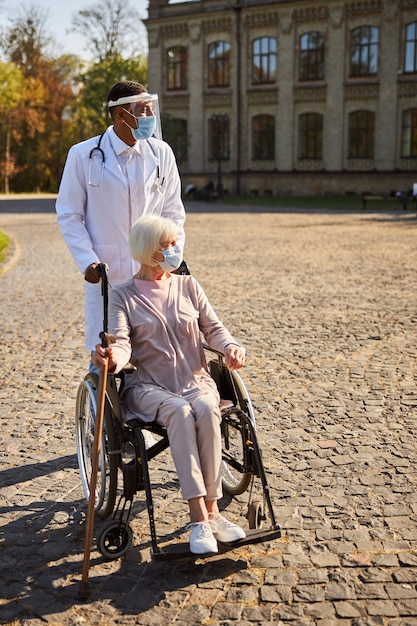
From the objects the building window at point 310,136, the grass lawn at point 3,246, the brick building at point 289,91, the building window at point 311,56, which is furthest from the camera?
the building window at point 310,136

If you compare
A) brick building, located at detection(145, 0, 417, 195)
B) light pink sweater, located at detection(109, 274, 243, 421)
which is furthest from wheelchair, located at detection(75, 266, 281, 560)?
brick building, located at detection(145, 0, 417, 195)

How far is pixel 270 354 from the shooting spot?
785cm

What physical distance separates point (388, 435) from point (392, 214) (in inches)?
1012

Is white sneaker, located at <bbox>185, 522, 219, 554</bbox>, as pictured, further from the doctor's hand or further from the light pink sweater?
the doctor's hand

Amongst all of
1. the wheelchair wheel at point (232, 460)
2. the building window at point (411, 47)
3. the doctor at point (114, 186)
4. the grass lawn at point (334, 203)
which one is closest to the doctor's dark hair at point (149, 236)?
the doctor at point (114, 186)

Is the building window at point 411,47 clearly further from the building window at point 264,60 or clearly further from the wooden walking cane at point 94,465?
the wooden walking cane at point 94,465

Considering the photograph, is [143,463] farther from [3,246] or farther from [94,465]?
[3,246]

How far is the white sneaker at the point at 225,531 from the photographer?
3.54 m

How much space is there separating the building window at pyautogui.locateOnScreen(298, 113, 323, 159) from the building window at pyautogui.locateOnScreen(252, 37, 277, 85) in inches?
123

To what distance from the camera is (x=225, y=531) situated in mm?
3557

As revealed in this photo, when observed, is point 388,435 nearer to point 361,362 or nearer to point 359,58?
point 361,362

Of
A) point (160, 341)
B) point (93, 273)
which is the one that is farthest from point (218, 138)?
point (160, 341)

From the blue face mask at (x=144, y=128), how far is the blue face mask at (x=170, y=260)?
2.40 ft

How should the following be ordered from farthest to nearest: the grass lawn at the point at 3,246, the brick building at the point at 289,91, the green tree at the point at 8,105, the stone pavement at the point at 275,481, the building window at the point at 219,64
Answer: the green tree at the point at 8,105, the building window at the point at 219,64, the brick building at the point at 289,91, the grass lawn at the point at 3,246, the stone pavement at the point at 275,481
